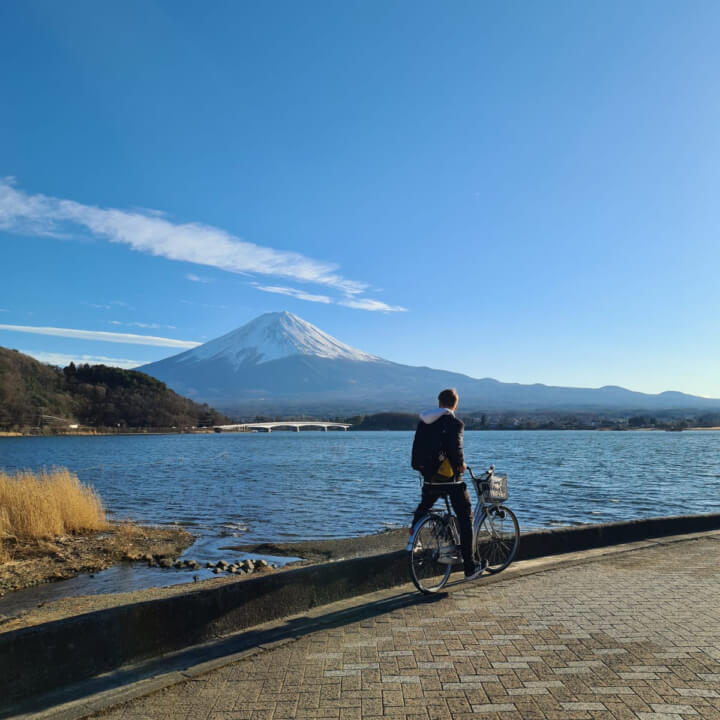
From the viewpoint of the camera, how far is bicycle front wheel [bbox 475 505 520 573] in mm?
7410

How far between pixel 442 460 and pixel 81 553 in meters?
9.71

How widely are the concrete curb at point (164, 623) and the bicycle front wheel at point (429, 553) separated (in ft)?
0.97

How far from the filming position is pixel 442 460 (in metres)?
6.63

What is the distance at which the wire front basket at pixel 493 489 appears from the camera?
24.0ft

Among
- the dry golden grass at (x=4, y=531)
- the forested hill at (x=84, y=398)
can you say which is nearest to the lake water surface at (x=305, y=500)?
the dry golden grass at (x=4, y=531)

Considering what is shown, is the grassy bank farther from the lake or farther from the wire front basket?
the wire front basket

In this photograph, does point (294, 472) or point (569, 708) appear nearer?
point (569, 708)

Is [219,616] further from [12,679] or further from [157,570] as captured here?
[157,570]

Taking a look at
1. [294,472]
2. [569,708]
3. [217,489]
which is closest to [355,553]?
[569,708]

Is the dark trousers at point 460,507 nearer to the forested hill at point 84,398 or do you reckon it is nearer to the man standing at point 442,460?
the man standing at point 442,460

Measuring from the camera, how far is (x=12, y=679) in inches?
164

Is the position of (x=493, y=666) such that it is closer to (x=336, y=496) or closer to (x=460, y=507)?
(x=460, y=507)

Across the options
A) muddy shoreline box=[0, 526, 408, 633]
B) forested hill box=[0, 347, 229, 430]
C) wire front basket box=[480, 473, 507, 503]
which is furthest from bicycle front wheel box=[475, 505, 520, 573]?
forested hill box=[0, 347, 229, 430]

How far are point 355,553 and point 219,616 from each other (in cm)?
790
